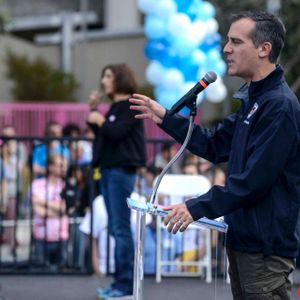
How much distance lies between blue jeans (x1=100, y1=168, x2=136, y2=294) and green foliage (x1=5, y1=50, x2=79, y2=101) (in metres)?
14.8

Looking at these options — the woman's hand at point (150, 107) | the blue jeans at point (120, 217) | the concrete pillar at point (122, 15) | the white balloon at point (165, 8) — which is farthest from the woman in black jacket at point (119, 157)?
the concrete pillar at point (122, 15)

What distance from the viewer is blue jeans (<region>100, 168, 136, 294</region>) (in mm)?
6055

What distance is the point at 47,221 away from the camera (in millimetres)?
7805

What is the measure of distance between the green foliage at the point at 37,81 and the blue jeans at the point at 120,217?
1476cm

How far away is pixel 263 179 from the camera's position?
322 cm

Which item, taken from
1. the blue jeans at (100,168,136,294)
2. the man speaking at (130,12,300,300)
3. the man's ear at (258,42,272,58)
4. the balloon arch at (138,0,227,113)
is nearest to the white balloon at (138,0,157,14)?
the balloon arch at (138,0,227,113)

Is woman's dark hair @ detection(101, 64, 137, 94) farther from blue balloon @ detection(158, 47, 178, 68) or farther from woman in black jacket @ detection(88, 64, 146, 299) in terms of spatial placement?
blue balloon @ detection(158, 47, 178, 68)

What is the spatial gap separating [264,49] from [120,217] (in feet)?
9.73

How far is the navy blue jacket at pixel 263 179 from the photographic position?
3.23 meters

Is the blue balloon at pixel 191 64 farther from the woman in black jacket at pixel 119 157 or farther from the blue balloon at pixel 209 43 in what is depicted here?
the woman in black jacket at pixel 119 157

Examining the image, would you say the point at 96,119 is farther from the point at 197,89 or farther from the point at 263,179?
the point at 263,179

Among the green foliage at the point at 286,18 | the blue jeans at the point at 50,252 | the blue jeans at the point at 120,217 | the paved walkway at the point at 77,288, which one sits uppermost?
the green foliage at the point at 286,18

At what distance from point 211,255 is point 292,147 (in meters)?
4.26

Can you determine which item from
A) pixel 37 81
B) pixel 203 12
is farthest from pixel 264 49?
pixel 37 81
